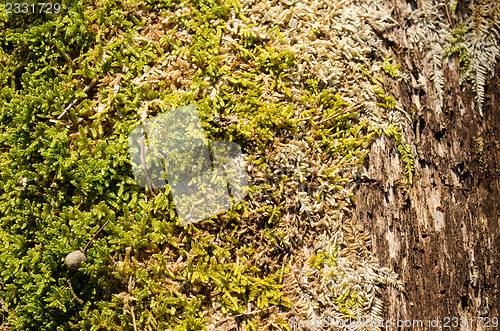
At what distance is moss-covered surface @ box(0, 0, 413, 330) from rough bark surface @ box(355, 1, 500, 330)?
15 centimetres

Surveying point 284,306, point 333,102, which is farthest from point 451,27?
point 284,306

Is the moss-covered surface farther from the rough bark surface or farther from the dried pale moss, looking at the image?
the dried pale moss

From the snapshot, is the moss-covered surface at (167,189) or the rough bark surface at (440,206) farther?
the rough bark surface at (440,206)

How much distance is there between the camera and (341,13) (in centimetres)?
281

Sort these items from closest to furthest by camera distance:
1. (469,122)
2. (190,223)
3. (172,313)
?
(172,313) → (190,223) → (469,122)

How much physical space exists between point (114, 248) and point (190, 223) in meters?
0.58

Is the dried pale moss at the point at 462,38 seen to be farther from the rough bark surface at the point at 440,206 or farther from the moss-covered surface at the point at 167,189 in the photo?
the moss-covered surface at the point at 167,189

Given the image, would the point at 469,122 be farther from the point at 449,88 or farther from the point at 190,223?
the point at 190,223

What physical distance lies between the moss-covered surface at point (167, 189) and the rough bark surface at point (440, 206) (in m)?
0.15

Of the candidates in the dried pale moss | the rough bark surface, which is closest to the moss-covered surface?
the rough bark surface

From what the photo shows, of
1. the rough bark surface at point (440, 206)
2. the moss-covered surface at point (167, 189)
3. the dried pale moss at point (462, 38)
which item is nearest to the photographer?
the moss-covered surface at point (167, 189)

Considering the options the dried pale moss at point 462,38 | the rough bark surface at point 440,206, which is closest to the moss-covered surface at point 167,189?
the rough bark surface at point 440,206

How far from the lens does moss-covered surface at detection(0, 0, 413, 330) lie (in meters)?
2.29

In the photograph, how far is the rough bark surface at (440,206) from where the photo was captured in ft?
8.24
